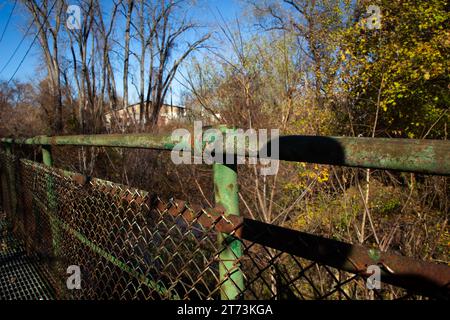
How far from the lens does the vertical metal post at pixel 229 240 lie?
3.61ft

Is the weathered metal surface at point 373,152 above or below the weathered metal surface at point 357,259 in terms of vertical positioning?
above

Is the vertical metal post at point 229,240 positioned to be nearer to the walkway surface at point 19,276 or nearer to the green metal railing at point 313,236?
the green metal railing at point 313,236

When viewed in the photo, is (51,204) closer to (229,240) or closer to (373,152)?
(229,240)

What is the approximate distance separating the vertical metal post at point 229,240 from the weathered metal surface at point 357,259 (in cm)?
11

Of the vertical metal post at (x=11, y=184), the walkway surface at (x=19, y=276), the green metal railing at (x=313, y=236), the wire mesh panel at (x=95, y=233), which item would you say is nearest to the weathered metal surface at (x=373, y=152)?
the green metal railing at (x=313, y=236)

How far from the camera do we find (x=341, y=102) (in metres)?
5.53

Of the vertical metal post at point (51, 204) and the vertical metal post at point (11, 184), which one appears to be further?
the vertical metal post at point (11, 184)

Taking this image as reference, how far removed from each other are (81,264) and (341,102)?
188 inches

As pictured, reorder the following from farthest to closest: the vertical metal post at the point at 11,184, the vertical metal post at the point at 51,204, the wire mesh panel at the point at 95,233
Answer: the vertical metal post at the point at 11,184 → the vertical metal post at the point at 51,204 → the wire mesh panel at the point at 95,233

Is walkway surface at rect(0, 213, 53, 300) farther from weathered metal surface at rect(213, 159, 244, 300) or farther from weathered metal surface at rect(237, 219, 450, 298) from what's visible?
weathered metal surface at rect(237, 219, 450, 298)

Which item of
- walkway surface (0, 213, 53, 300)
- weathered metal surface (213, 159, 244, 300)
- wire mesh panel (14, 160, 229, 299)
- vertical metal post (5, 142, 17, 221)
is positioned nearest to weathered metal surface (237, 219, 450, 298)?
weathered metal surface (213, 159, 244, 300)

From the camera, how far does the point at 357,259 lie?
0.79 m

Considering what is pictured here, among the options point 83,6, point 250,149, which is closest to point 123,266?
point 250,149
